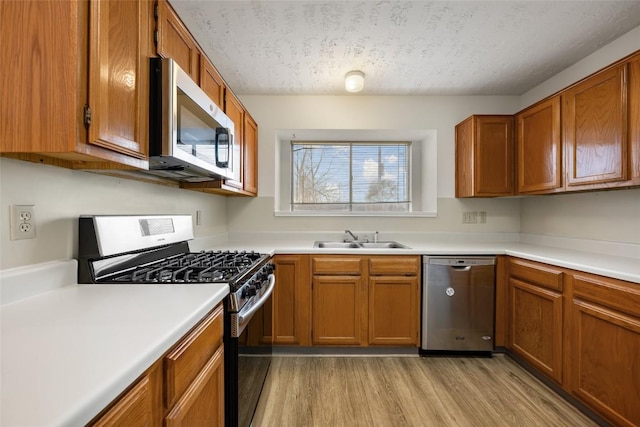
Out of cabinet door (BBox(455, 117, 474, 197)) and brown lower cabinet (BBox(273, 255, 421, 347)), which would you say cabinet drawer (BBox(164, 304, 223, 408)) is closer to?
brown lower cabinet (BBox(273, 255, 421, 347))

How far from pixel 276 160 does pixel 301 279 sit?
1.32m

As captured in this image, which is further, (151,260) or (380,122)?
(380,122)

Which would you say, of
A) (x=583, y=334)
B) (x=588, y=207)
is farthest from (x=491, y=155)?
(x=583, y=334)

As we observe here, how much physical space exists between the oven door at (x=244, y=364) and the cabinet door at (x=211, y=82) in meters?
1.23

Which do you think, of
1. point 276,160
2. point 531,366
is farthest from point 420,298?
point 276,160

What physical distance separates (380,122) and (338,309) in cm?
187

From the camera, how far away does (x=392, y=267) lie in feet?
7.77

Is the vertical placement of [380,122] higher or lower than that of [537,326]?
higher

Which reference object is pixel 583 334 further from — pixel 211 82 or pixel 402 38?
pixel 211 82

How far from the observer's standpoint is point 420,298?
2.38 m

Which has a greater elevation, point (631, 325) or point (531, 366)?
point (631, 325)

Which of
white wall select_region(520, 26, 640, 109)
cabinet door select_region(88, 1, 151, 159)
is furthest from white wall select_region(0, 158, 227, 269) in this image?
white wall select_region(520, 26, 640, 109)

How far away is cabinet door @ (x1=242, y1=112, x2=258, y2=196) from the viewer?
2479 millimetres

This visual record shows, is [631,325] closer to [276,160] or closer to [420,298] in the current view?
[420,298]
